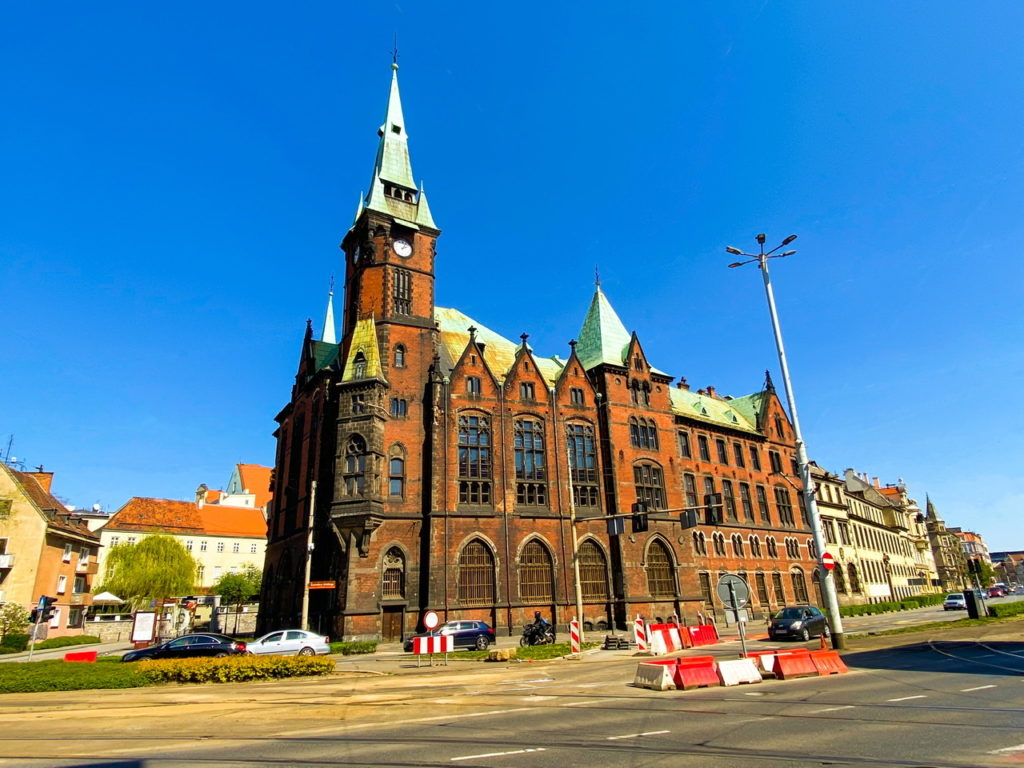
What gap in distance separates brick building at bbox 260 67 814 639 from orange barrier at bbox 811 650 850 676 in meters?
17.4

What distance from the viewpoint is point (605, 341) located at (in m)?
49.7

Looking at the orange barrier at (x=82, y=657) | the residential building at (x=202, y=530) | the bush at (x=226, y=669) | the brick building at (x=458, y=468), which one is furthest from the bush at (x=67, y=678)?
the residential building at (x=202, y=530)

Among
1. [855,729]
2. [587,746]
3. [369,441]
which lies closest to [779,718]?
[855,729]

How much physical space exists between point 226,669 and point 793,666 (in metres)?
17.3

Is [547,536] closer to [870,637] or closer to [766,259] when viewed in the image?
[870,637]

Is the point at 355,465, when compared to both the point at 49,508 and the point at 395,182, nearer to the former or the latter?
the point at 395,182

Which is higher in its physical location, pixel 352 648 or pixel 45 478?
pixel 45 478

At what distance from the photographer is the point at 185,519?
3113 inches

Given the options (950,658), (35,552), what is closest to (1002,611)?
(950,658)

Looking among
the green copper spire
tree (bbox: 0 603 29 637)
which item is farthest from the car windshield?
tree (bbox: 0 603 29 637)

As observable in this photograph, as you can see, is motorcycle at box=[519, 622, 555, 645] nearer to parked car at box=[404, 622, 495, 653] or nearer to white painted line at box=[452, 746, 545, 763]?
parked car at box=[404, 622, 495, 653]

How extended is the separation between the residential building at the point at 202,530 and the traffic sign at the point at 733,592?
73.4 metres

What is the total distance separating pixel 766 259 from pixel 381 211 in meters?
29.4

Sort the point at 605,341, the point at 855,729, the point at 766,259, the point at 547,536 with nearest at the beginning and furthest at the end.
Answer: the point at 855,729 < the point at 766,259 < the point at 547,536 < the point at 605,341
